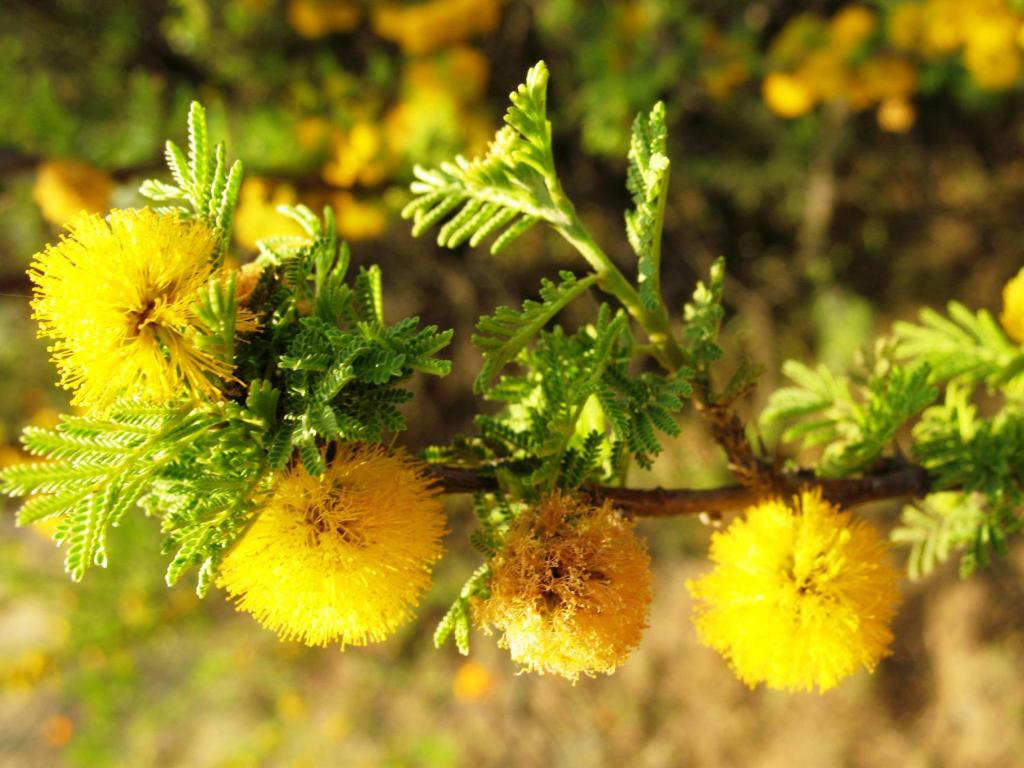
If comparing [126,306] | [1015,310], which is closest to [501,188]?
[126,306]

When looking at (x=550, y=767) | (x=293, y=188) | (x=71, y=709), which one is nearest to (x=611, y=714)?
(x=550, y=767)

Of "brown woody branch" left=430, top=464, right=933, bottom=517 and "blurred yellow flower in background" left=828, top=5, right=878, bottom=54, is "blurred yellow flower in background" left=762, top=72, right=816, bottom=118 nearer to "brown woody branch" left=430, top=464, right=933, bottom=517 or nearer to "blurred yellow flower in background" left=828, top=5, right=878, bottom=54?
"blurred yellow flower in background" left=828, top=5, right=878, bottom=54

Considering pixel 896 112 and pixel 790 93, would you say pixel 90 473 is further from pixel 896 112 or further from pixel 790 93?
pixel 896 112

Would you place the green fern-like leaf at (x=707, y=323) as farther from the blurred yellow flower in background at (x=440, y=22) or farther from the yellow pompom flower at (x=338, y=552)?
the blurred yellow flower in background at (x=440, y=22)

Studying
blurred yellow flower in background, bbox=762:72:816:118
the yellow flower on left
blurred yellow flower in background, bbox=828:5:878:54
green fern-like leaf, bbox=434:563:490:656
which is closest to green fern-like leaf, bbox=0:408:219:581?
the yellow flower on left

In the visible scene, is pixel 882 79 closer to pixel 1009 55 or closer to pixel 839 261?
pixel 1009 55

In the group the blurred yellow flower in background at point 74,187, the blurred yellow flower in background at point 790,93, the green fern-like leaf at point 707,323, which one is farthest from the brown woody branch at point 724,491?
the blurred yellow flower in background at point 790,93

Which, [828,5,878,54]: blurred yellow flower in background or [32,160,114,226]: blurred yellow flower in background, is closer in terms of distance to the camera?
[32,160,114,226]: blurred yellow flower in background
